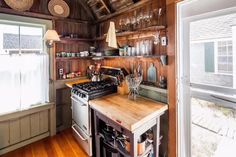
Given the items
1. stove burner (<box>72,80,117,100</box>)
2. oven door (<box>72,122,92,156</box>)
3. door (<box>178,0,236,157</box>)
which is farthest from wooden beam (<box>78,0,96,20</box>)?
oven door (<box>72,122,92,156</box>)

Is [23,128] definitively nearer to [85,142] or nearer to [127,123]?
[85,142]

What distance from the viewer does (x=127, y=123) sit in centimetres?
136

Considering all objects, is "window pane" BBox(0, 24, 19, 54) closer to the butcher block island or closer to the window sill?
the window sill

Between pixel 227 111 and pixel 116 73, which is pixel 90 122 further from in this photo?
pixel 227 111

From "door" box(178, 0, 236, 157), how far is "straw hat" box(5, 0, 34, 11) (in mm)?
2321

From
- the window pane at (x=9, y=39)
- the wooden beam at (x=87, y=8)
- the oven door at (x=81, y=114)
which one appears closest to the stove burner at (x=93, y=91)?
the oven door at (x=81, y=114)

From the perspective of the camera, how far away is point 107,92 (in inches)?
90.2

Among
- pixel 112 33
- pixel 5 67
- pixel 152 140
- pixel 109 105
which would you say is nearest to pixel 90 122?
pixel 109 105

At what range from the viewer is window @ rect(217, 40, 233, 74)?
4.51 feet

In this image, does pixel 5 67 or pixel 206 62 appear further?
pixel 5 67

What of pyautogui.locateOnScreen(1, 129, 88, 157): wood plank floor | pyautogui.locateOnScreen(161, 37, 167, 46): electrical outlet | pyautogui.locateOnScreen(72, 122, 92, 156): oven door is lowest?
pyautogui.locateOnScreen(1, 129, 88, 157): wood plank floor

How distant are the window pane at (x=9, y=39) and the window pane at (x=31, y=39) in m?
0.08

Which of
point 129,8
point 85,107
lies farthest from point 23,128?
point 129,8

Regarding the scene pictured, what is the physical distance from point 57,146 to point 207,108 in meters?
2.32
